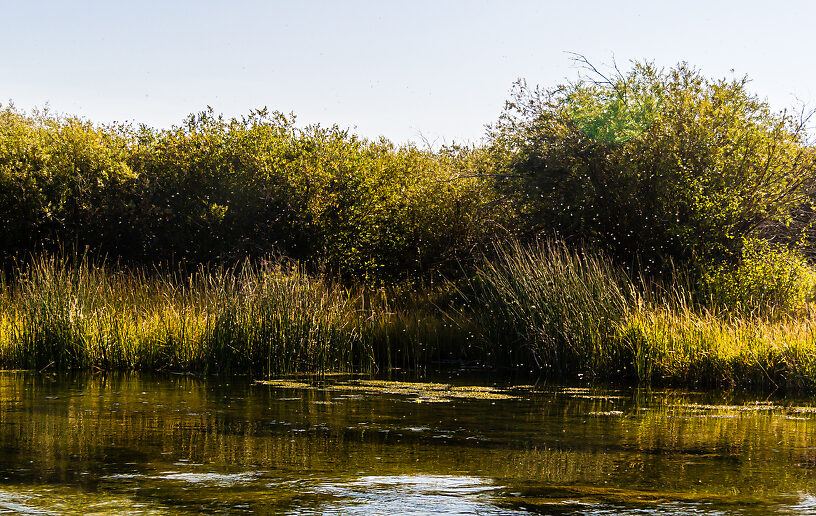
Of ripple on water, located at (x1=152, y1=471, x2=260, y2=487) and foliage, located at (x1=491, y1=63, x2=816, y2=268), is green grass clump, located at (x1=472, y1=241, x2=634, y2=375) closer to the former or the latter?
foliage, located at (x1=491, y1=63, x2=816, y2=268)

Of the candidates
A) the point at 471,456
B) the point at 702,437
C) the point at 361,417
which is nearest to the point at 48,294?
the point at 361,417

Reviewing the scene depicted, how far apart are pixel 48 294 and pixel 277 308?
301 cm

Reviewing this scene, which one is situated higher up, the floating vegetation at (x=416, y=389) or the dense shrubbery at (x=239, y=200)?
the dense shrubbery at (x=239, y=200)

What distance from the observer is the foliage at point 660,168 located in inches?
616

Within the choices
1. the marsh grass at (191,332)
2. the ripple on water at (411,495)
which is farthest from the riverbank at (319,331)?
the ripple on water at (411,495)

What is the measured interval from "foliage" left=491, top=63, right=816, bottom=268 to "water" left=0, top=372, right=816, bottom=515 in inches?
233

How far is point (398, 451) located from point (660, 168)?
10395 mm

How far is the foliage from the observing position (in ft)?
51.4

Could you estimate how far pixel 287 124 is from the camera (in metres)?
21.3

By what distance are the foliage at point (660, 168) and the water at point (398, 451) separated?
591 cm

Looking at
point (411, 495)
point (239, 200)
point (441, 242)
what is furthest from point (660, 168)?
point (411, 495)

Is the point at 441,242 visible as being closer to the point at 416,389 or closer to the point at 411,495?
the point at 416,389

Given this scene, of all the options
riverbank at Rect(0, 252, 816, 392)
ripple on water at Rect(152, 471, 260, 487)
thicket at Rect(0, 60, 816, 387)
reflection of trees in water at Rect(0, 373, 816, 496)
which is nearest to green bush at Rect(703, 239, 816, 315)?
thicket at Rect(0, 60, 816, 387)

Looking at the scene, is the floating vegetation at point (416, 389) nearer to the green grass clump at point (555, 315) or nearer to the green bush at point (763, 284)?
the green grass clump at point (555, 315)
